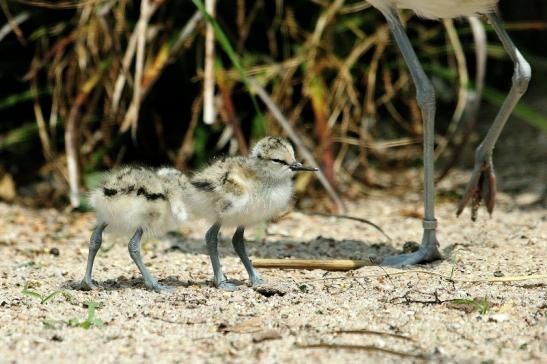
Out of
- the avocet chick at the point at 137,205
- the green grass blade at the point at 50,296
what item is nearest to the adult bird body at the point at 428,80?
the avocet chick at the point at 137,205

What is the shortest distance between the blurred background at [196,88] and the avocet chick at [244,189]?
1.47 metres

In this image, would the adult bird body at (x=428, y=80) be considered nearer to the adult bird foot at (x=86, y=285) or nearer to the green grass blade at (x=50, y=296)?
the adult bird foot at (x=86, y=285)

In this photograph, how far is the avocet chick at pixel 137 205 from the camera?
9.30ft

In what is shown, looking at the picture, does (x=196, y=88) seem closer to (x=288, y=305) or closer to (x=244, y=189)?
(x=244, y=189)

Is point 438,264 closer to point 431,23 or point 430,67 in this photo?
point 430,67

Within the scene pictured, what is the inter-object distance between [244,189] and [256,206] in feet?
0.22

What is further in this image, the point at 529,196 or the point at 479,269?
the point at 529,196

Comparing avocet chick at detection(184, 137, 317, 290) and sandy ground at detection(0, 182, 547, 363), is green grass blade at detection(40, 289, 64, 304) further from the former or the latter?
avocet chick at detection(184, 137, 317, 290)

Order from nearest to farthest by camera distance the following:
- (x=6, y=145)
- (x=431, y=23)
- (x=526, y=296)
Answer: (x=526, y=296) < (x=6, y=145) < (x=431, y=23)

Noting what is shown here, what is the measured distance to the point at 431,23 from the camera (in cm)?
559

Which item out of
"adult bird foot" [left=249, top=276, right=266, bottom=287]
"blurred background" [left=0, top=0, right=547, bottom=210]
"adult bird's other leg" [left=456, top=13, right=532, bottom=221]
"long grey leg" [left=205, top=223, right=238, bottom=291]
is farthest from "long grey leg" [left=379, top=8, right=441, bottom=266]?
"blurred background" [left=0, top=0, right=547, bottom=210]

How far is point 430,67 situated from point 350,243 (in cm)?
171

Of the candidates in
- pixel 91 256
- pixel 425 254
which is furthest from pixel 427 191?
pixel 91 256

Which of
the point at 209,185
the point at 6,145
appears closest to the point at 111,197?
the point at 209,185
